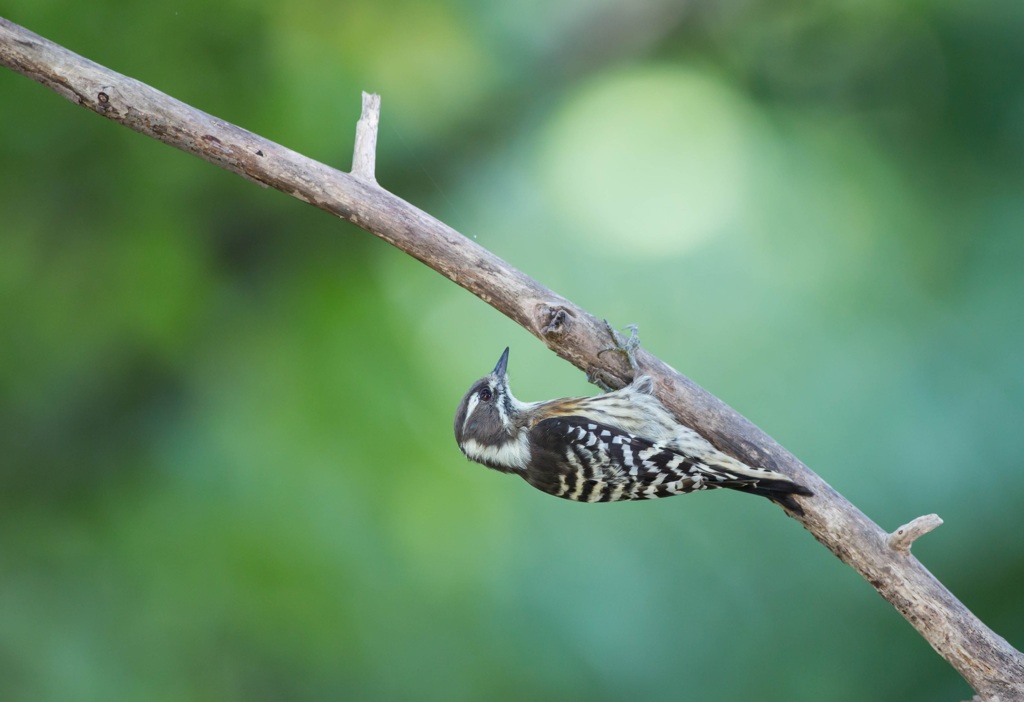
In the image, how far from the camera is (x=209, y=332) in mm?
4344

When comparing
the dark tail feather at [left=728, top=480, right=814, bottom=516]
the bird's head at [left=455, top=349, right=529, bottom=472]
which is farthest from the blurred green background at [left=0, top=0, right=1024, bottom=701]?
the dark tail feather at [left=728, top=480, right=814, bottom=516]

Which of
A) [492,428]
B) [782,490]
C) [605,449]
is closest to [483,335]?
[492,428]

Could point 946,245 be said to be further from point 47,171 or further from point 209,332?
point 47,171

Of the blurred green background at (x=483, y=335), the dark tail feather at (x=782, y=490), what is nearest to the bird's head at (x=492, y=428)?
the dark tail feather at (x=782, y=490)

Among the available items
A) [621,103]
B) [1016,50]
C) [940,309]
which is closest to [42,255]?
[621,103]

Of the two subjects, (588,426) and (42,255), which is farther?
(42,255)

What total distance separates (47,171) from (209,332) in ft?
3.55

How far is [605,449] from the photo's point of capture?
96.0 inches

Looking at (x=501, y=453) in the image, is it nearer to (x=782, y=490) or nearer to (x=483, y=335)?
(x=782, y=490)

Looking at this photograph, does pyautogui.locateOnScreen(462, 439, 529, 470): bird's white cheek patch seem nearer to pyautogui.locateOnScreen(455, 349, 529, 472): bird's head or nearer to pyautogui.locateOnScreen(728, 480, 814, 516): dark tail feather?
pyautogui.locateOnScreen(455, 349, 529, 472): bird's head

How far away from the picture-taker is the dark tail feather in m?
2.30

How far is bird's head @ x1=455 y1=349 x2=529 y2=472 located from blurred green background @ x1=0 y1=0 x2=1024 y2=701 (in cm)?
127

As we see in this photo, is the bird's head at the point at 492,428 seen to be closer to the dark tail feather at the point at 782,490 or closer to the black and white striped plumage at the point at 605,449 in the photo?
the black and white striped plumage at the point at 605,449

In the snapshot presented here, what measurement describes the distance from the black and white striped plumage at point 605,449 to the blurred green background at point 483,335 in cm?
131
